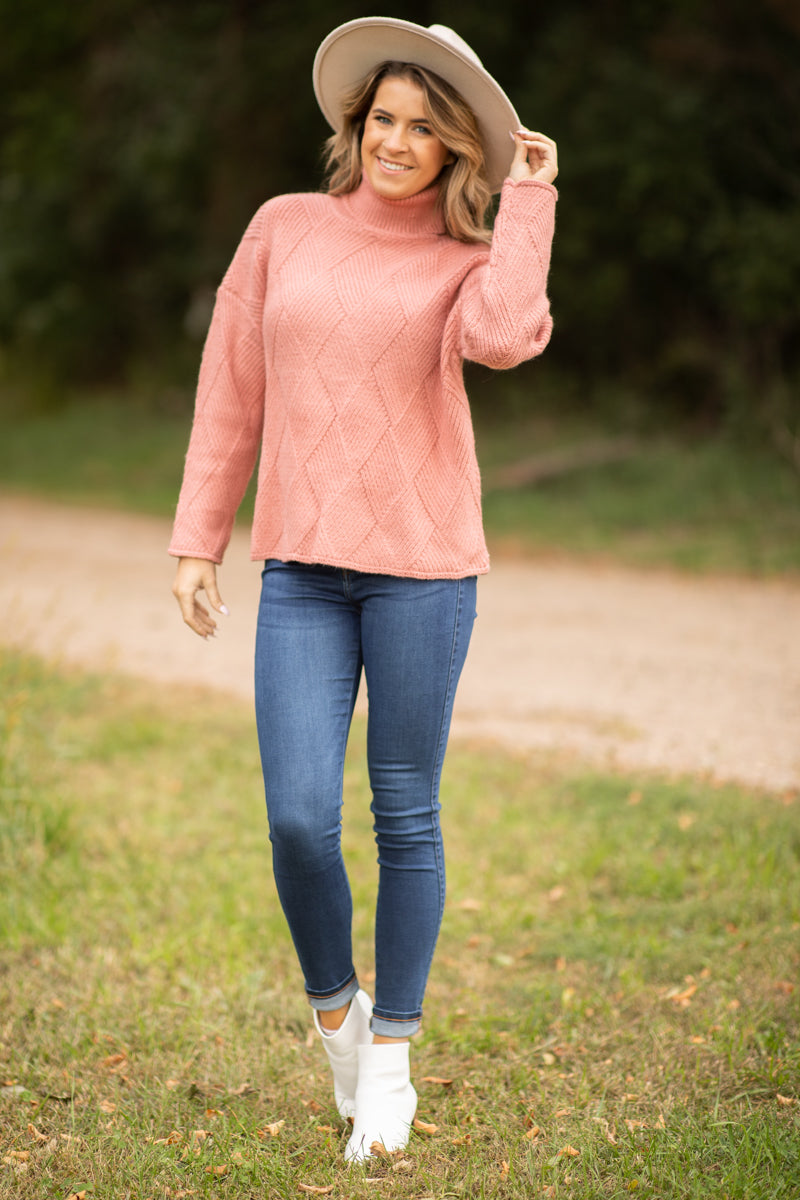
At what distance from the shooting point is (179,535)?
8.20 ft

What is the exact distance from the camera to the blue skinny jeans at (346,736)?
229cm

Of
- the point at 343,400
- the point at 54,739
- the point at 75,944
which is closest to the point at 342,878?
the point at 343,400

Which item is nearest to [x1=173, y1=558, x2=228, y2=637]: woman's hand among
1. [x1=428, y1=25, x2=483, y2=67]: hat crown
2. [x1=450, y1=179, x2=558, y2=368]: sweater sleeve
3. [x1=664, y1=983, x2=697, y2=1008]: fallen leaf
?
[x1=450, y1=179, x2=558, y2=368]: sweater sleeve

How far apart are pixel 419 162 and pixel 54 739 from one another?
10.3 feet

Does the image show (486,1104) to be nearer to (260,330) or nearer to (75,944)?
(75,944)

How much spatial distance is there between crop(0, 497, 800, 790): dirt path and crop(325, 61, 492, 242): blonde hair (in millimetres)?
2837

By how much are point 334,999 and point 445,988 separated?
946 mm

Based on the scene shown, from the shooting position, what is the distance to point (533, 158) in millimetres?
2359

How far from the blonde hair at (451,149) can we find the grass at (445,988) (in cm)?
181

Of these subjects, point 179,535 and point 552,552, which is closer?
point 179,535

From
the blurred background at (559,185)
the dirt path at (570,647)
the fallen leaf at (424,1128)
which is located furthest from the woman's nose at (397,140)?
the blurred background at (559,185)

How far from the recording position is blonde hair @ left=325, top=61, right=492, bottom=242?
2.36 m

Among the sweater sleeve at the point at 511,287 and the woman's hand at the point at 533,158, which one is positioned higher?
the woman's hand at the point at 533,158

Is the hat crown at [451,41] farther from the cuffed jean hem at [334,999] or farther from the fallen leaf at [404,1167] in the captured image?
the fallen leaf at [404,1167]
